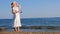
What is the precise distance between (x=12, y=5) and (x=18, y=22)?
0.76m

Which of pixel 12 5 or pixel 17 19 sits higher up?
pixel 12 5

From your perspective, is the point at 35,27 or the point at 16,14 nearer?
the point at 16,14

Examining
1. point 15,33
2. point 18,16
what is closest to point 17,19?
point 18,16

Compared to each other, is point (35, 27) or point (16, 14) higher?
point (16, 14)

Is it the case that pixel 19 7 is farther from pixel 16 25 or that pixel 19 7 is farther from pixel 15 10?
pixel 16 25

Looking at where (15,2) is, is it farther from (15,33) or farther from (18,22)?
(15,33)

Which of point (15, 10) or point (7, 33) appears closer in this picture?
point (7, 33)

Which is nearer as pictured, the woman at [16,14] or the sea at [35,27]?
the woman at [16,14]

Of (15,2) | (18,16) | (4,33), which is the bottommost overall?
(4,33)

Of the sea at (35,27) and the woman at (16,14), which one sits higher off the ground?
the woman at (16,14)

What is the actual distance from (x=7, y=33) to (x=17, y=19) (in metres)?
1.22

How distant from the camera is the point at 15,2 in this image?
7.87 m

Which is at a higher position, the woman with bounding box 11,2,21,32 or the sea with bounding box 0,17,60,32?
the woman with bounding box 11,2,21,32

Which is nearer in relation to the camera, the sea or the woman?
the woman
